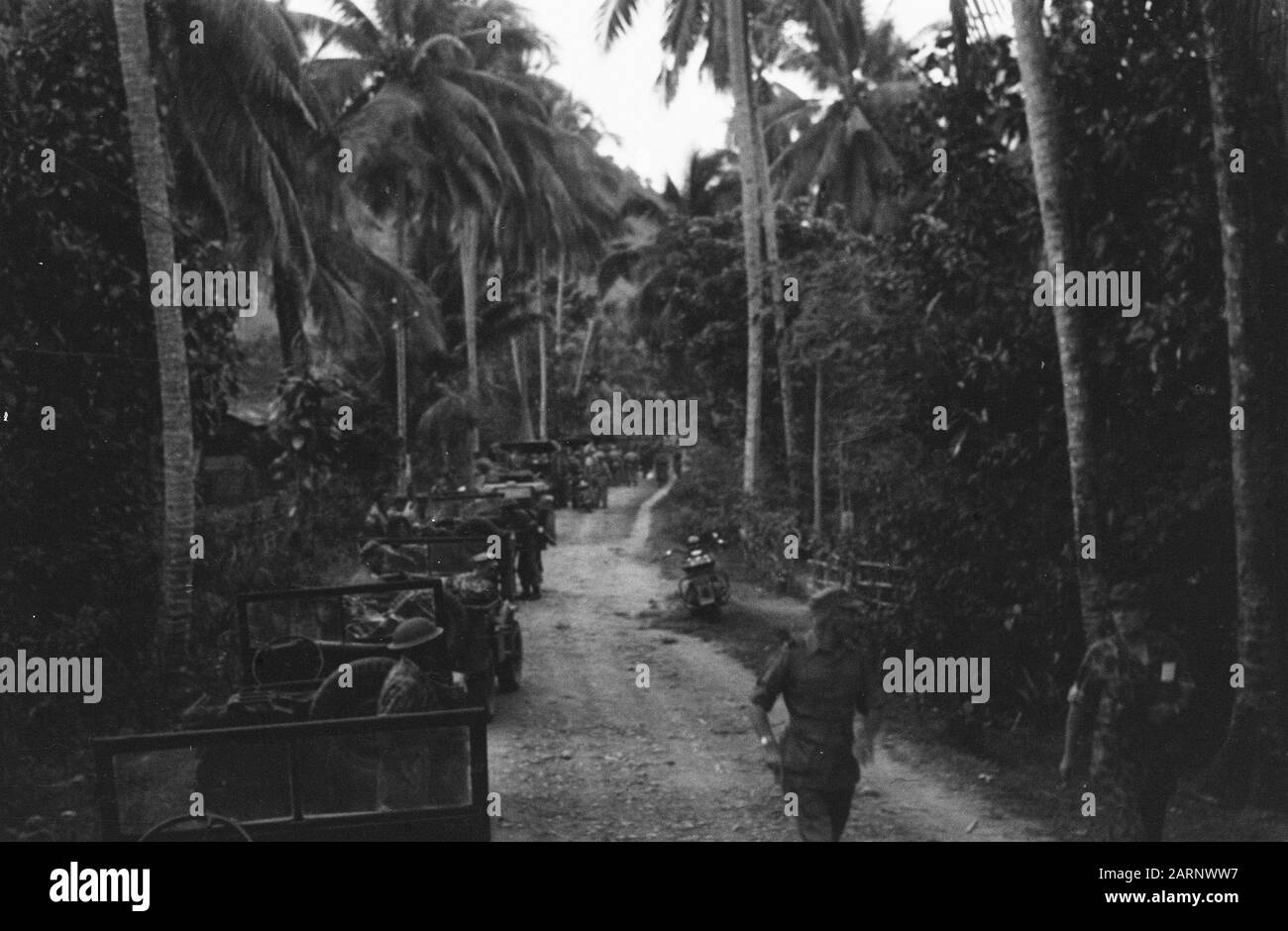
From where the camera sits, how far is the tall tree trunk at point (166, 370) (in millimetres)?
9250

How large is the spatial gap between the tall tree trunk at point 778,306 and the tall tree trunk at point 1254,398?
408 inches

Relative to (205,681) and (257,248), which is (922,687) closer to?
(205,681)

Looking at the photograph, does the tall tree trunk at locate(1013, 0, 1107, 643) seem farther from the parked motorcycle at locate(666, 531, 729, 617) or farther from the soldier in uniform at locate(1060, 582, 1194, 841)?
the parked motorcycle at locate(666, 531, 729, 617)

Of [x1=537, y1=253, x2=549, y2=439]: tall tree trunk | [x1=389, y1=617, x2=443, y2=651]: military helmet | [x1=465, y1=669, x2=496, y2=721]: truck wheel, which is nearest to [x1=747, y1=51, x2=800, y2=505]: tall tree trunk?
[x1=465, y1=669, x2=496, y2=721]: truck wheel

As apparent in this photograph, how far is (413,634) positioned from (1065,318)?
453 cm

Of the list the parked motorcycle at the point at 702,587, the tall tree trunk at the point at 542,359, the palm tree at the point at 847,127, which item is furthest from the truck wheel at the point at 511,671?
the tall tree trunk at the point at 542,359

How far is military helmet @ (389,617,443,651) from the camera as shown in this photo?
7125 mm

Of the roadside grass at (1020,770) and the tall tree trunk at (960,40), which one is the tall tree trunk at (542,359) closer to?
the roadside grass at (1020,770)

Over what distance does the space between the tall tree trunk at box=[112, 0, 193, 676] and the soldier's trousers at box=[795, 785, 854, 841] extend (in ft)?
19.0

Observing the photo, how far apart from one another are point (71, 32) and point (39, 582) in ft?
15.6

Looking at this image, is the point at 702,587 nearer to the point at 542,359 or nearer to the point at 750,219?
the point at 750,219

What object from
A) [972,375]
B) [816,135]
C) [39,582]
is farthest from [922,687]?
[816,135]

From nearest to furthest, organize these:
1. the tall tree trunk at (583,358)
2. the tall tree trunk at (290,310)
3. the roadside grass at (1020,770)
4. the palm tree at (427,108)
→ the roadside grass at (1020,770), the tall tree trunk at (290,310), the palm tree at (427,108), the tall tree trunk at (583,358)

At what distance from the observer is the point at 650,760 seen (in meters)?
8.50
